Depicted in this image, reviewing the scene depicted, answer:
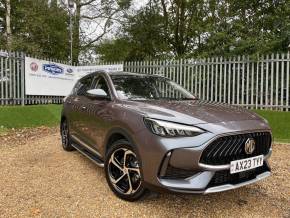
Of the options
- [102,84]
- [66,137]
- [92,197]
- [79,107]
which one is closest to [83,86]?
[79,107]

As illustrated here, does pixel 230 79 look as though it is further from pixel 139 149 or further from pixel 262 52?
pixel 139 149

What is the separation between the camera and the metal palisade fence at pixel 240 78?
10.6m

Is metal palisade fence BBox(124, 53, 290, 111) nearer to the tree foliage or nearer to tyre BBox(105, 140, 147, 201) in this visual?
the tree foliage

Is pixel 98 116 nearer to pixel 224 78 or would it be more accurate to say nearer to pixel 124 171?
pixel 124 171

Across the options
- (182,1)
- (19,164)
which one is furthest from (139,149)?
(182,1)

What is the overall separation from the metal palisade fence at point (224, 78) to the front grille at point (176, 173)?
8.21 m

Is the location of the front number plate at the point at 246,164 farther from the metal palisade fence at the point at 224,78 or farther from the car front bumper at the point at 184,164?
the metal palisade fence at the point at 224,78

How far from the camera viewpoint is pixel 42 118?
10.9 m

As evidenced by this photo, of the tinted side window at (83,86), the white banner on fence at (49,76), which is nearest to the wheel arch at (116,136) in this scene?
the tinted side window at (83,86)

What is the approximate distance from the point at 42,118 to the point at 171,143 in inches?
333

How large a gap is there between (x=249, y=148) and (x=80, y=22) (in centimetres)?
2161

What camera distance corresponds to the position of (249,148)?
353 centimetres

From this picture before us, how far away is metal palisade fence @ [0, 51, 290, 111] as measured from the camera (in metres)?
10.6

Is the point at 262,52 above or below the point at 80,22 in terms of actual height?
below
